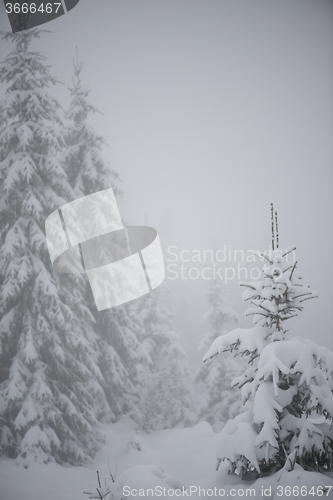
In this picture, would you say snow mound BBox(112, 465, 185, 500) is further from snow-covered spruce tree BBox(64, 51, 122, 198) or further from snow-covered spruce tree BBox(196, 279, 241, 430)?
snow-covered spruce tree BBox(64, 51, 122, 198)

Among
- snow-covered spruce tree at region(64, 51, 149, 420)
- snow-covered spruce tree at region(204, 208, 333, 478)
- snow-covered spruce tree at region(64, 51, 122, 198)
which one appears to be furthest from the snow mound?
snow-covered spruce tree at region(64, 51, 122, 198)

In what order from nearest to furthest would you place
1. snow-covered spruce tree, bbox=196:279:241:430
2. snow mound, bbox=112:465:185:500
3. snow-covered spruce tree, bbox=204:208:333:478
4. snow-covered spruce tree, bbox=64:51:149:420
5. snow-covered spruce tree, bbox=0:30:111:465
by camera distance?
1. snow-covered spruce tree, bbox=204:208:333:478
2. snow mound, bbox=112:465:185:500
3. snow-covered spruce tree, bbox=0:30:111:465
4. snow-covered spruce tree, bbox=64:51:149:420
5. snow-covered spruce tree, bbox=196:279:241:430

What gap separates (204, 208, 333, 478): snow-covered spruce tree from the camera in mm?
3039

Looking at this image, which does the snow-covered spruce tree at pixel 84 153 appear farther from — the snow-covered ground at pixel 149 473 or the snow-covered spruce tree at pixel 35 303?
the snow-covered ground at pixel 149 473

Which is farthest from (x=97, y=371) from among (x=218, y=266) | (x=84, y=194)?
(x=218, y=266)

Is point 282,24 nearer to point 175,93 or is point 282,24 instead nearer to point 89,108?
→ point 175,93

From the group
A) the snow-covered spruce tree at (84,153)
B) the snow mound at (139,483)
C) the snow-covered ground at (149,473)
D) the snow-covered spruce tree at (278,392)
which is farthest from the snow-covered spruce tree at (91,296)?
the snow-covered spruce tree at (278,392)

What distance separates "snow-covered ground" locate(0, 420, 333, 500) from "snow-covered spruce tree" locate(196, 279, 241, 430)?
2.06 ft

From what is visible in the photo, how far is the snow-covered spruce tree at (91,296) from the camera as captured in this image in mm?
9859

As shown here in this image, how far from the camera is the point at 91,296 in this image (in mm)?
9672

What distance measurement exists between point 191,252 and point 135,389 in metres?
5.42

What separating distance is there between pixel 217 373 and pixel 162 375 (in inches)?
72.3

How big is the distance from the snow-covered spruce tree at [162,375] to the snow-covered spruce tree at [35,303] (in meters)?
2.00

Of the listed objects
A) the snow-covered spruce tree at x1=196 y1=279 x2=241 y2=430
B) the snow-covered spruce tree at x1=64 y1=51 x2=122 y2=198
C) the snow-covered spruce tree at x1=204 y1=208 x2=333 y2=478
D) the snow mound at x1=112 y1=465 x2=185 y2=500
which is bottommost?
the snow-covered spruce tree at x1=196 y1=279 x2=241 y2=430
